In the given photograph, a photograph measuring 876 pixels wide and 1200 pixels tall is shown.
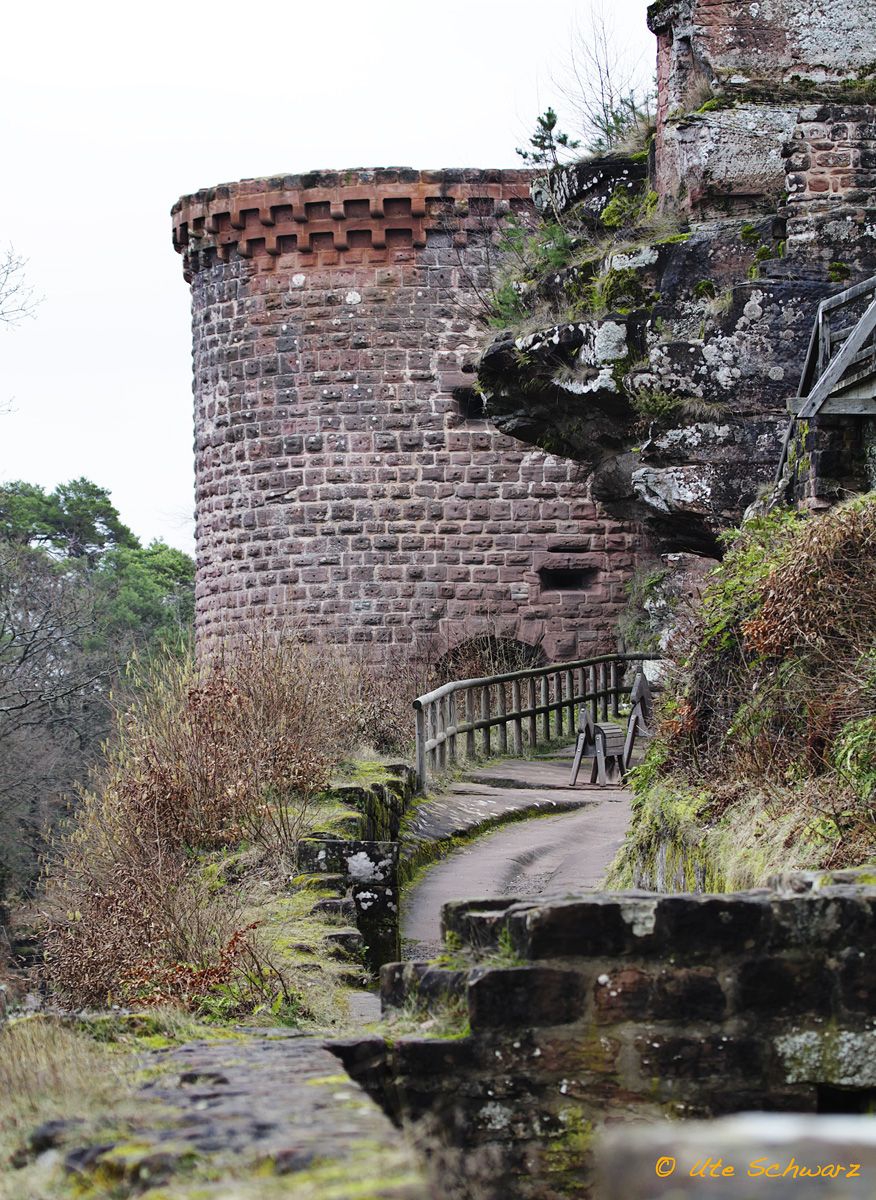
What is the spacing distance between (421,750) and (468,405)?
910 cm

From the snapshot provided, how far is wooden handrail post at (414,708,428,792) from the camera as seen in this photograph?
14727mm

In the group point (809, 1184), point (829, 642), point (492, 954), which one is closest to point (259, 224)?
point (829, 642)

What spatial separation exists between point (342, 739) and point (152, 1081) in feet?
32.9

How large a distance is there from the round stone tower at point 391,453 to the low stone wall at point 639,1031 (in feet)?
57.9

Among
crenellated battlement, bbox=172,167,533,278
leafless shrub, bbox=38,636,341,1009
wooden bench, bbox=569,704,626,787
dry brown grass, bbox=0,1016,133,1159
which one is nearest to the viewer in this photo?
dry brown grass, bbox=0,1016,133,1159

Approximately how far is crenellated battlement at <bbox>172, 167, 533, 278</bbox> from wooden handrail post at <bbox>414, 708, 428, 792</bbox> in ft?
33.1

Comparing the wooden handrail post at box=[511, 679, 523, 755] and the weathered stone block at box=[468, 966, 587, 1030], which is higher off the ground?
the weathered stone block at box=[468, 966, 587, 1030]

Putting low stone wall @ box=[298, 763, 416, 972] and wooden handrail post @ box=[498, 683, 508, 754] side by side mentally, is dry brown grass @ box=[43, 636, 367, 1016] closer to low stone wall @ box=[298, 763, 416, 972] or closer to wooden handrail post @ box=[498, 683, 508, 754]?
low stone wall @ box=[298, 763, 416, 972]

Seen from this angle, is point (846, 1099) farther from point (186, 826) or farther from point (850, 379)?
point (850, 379)

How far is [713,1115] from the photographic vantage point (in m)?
4.50

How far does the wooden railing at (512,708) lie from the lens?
53.0ft

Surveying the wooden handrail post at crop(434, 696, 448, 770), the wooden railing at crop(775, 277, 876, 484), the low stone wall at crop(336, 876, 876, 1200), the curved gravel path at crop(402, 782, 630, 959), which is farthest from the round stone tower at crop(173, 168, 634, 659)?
the low stone wall at crop(336, 876, 876, 1200)

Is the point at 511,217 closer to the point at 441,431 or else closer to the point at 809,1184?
the point at 441,431

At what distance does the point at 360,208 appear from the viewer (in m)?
22.9
